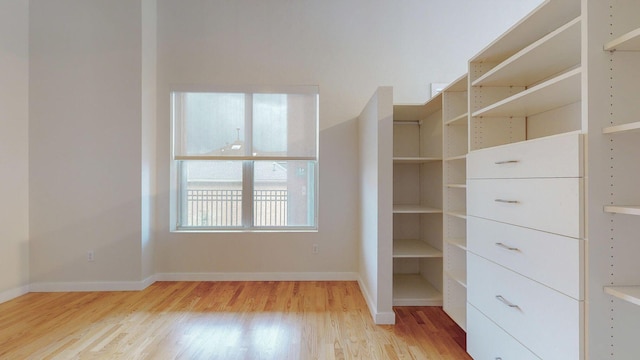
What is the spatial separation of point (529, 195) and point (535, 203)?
6 cm

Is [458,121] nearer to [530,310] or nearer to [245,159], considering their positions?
[530,310]

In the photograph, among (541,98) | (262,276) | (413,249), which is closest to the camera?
(541,98)

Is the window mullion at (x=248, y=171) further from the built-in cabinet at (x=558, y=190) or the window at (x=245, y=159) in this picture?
the built-in cabinet at (x=558, y=190)

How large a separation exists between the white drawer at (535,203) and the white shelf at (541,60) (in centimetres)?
68

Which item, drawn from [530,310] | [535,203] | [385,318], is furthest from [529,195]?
[385,318]

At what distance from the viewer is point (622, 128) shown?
1.05 m

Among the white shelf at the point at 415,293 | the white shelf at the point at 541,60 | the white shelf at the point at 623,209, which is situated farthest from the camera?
the white shelf at the point at 415,293

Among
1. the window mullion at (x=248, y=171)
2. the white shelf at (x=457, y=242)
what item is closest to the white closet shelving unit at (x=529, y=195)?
the white shelf at (x=457, y=242)

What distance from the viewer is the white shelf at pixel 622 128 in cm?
101

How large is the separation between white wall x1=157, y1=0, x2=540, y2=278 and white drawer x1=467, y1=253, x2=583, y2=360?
6.19 feet

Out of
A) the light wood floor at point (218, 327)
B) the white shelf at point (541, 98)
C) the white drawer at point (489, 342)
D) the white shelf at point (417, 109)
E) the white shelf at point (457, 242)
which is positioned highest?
the white shelf at point (417, 109)

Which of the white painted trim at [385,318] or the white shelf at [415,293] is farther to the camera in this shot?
the white shelf at [415,293]

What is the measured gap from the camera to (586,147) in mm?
1142

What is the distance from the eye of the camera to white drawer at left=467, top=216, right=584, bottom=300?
1.16m
